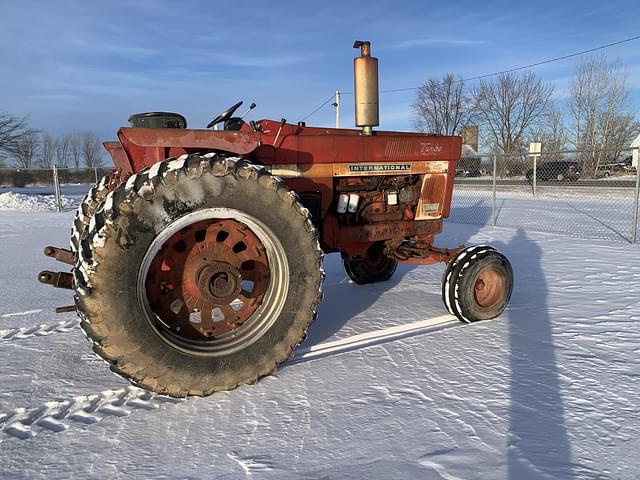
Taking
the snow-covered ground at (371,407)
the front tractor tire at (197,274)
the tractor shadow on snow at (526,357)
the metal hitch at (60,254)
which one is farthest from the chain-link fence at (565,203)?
the metal hitch at (60,254)

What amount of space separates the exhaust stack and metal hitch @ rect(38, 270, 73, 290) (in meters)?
2.59

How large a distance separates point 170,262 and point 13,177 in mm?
42821

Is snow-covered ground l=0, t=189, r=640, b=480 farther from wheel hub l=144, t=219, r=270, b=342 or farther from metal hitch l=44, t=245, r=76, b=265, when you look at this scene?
metal hitch l=44, t=245, r=76, b=265

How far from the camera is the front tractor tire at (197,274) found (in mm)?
2420

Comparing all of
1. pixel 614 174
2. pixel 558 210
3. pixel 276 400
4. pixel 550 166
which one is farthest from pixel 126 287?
pixel 550 166

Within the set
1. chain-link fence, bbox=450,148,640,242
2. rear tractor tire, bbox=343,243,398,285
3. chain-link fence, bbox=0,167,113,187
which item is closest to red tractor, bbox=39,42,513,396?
rear tractor tire, bbox=343,243,398,285

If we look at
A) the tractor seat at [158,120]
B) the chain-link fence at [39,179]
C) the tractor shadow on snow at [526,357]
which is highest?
the chain-link fence at [39,179]

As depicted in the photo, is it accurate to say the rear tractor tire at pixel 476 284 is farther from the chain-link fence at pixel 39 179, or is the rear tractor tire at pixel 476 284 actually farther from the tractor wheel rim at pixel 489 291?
the chain-link fence at pixel 39 179

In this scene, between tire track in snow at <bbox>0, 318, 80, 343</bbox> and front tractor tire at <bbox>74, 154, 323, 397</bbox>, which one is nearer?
front tractor tire at <bbox>74, 154, 323, 397</bbox>

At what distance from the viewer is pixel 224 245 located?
9.94 feet

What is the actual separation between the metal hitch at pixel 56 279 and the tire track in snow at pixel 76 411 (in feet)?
2.29

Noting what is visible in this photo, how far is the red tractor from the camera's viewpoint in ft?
8.04

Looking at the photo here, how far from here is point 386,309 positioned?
443cm

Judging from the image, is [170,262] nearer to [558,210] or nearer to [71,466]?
[71,466]
